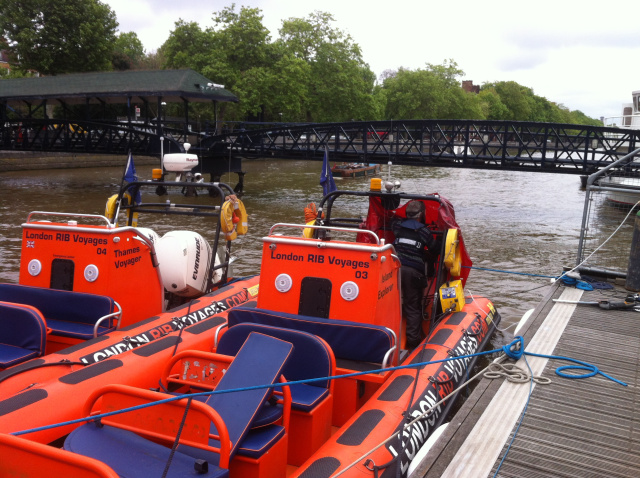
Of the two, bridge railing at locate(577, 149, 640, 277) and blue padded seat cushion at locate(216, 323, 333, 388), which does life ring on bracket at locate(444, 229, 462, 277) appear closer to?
blue padded seat cushion at locate(216, 323, 333, 388)

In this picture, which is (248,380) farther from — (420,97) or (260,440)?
(420,97)

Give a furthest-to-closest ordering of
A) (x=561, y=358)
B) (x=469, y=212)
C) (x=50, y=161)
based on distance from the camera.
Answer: (x=50, y=161) → (x=469, y=212) → (x=561, y=358)

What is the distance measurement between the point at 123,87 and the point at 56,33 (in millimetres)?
20516

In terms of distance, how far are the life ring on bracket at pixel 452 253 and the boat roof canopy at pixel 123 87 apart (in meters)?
22.2

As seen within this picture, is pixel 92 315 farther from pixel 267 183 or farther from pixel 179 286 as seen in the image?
pixel 267 183

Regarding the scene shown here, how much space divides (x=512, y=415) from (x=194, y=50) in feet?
157

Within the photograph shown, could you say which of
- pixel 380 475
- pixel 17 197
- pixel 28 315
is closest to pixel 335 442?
pixel 380 475

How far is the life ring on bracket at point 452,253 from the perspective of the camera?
7.19m

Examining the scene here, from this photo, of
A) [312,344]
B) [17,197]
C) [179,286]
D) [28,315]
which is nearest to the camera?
[312,344]

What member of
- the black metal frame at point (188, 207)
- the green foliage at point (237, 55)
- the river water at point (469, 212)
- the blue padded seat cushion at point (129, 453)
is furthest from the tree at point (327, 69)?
the blue padded seat cushion at point (129, 453)

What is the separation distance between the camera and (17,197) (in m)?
26.1

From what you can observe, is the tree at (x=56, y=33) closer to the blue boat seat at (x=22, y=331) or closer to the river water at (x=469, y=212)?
the river water at (x=469, y=212)

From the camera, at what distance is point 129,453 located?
3.35 metres

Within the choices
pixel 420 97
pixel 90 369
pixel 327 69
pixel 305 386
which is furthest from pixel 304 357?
pixel 420 97
